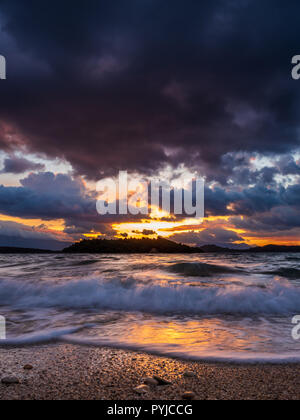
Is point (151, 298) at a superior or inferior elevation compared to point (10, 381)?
inferior

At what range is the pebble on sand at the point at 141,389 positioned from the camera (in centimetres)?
234

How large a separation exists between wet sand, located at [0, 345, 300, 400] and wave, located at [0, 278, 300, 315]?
11.3 feet

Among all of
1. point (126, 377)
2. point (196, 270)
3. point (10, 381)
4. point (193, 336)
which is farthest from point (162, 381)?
point (196, 270)

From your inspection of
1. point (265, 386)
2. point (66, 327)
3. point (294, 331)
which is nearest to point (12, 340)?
point (66, 327)

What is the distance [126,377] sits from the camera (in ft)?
8.79

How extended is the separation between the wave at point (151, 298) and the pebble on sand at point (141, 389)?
4.20 metres

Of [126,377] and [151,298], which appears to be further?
[151,298]

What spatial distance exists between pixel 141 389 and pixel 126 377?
0.34 m

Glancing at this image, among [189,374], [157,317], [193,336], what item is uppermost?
[189,374]

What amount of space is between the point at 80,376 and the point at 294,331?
3.72 metres

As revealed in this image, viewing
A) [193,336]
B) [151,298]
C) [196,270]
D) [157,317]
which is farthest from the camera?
[196,270]

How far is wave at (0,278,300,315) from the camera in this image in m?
6.83

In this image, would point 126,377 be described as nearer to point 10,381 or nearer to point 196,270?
point 10,381
